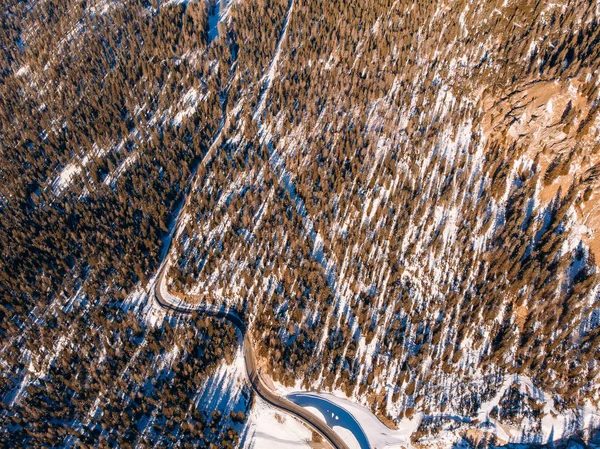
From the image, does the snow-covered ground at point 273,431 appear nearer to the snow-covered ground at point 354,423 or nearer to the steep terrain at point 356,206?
the snow-covered ground at point 354,423

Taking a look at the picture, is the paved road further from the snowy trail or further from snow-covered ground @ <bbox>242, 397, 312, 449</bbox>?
the snowy trail

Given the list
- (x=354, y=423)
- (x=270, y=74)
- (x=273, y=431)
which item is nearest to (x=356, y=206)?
(x=354, y=423)

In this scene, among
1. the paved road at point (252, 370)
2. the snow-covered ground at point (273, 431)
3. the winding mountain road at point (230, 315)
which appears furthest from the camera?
the winding mountain road at point (230, 315)

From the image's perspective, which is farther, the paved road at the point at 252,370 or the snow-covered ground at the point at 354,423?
the paved road at the point at 252,370

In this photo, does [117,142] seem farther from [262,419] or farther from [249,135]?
[262,419]

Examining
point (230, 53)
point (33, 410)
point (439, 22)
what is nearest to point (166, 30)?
point (230, 53)

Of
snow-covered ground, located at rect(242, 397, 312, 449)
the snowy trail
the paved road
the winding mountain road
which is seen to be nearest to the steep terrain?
the snowy trail

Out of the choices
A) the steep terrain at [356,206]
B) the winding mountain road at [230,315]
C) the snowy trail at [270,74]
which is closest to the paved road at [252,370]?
the winding mountain road at [230,315]

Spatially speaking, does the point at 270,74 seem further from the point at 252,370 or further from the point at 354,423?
the point at 354,423
